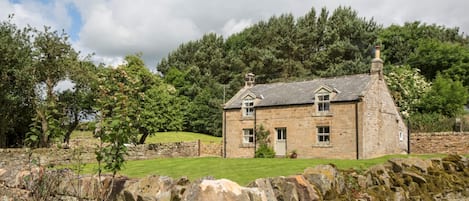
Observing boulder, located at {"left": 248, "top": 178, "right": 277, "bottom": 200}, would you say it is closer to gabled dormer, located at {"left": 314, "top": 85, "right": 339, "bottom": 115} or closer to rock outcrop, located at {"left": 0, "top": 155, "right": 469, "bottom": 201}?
rock outcrop, located at {"left": 0, "top": 155, "right": 469, "bottom": 201}

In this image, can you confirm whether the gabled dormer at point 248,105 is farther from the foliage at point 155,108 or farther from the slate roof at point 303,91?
the foliage at point 155,108

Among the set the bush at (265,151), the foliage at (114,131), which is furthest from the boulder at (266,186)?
the bush at (265,151)

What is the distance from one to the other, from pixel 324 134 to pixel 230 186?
886 inches

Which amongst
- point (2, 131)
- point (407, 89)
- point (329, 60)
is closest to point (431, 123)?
point (407, 89)

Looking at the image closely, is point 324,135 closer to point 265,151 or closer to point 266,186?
point 265,151

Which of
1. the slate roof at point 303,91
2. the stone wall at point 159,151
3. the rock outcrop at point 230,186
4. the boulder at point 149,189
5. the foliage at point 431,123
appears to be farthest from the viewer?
the foliage at point 431,123

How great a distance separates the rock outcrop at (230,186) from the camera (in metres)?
5.99

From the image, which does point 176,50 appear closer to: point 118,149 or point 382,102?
point 382,102

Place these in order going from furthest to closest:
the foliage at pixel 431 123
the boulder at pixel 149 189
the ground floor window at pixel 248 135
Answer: the foliage at pixel 431 123
the ground floor window at pixel 248 135
the boulder at pixel 149 189

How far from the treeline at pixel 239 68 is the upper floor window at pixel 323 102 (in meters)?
12.0

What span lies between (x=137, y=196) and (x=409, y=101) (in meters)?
40.2

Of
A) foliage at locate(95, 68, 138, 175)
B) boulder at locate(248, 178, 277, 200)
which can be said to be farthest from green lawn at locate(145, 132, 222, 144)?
foliage at locate(95, 68, 138, 175)

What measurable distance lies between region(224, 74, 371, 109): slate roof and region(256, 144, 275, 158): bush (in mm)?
3173

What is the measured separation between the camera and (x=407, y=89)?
137ft
